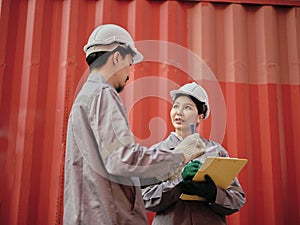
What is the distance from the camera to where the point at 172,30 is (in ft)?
15.7

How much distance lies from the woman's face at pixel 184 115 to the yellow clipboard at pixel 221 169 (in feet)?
1.76

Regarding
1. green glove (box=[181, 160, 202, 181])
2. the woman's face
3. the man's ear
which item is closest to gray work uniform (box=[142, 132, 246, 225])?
green glove (box=[181, 160, 202, 181])

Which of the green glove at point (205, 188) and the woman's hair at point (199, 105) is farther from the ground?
the woman's hair at point (199, 105)

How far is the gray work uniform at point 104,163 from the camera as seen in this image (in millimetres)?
2197

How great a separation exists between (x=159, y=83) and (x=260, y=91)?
1.06 metres

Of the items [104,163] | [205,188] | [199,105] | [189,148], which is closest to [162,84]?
[199,105]

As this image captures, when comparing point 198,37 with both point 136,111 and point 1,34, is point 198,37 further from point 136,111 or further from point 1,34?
point 1,34

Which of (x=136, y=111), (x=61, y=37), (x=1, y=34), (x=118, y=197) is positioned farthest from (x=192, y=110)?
(x=1, y=34)

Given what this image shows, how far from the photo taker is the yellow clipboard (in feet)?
9.24

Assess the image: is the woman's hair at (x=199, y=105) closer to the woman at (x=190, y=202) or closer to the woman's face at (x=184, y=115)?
the woman's face at (x=184, y=115)

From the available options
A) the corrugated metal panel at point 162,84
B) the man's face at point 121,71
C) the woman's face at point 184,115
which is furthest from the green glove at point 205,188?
the corrugated metal panel at point 162,84

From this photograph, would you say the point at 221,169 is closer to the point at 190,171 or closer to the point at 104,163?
the point at 190,171

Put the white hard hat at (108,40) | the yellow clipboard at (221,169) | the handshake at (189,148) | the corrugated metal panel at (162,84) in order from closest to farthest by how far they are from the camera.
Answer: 1. the handshake at (189,148)
2. the white hard hat at (108,40)
3. the yellow clipboard at (221,169)
4. the corrugated metal panel at (162,84)

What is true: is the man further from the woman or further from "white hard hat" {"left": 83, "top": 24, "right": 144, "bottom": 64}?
the woman
